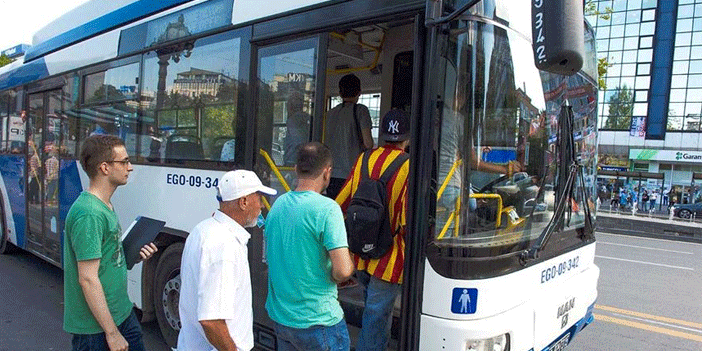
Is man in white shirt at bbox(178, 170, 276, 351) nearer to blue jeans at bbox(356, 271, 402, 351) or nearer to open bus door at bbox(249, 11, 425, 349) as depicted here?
blue jeans at bbox(356, 271, 402, 351)

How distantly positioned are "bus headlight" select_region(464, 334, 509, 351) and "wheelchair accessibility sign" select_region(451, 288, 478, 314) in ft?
0.51

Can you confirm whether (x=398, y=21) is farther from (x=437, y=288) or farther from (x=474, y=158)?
(x=437, y=288)

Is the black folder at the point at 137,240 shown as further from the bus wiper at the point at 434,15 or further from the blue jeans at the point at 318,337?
the bus wiper at the point at 434,15

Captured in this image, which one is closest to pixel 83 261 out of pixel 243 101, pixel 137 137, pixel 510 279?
pixel 243 101

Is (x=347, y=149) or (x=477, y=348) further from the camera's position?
(x=347, y=149)

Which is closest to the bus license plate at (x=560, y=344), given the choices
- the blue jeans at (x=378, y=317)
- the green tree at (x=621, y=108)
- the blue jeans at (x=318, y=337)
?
the blue jeans at (x=378, y=317)

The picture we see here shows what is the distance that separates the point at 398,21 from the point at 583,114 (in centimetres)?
170

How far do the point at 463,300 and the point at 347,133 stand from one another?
188 centimetres

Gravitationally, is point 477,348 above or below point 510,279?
below

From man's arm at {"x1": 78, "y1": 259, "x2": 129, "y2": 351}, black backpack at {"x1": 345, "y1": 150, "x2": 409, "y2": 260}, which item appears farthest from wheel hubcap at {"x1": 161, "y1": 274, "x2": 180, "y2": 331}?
black backpack at {"x1": 345, "y1": 150, "x2": 409, "y2": 260}

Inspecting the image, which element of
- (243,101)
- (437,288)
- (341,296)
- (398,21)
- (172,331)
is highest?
(398,21)

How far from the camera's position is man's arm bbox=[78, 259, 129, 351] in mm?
2348

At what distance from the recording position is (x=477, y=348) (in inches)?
99.0

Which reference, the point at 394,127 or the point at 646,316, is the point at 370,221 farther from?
the point at 646,316
